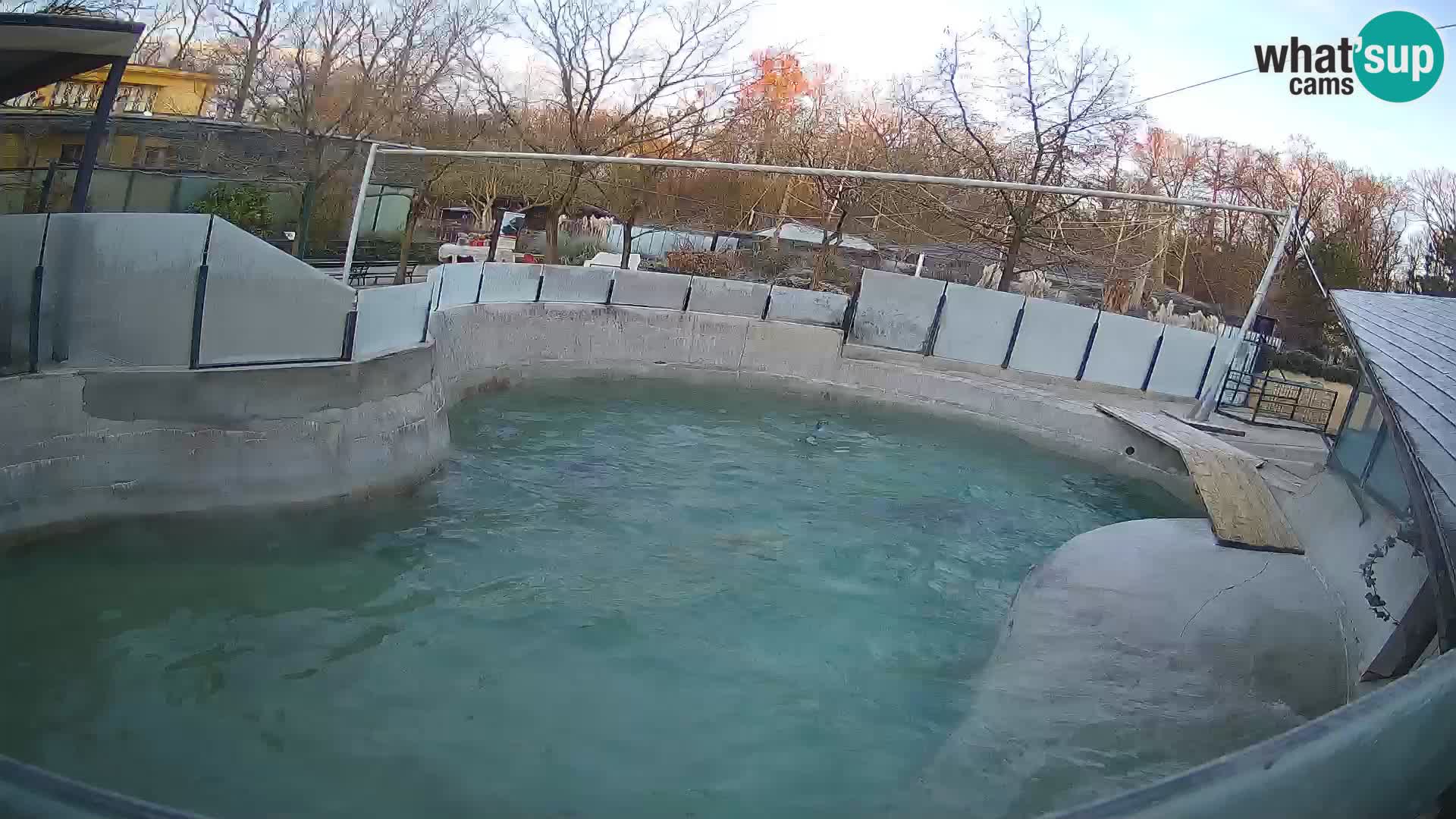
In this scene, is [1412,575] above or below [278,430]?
above

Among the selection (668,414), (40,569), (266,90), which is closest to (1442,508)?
(40,569)

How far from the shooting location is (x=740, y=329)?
2134 centimetres

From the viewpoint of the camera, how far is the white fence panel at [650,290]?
2106 centimetres

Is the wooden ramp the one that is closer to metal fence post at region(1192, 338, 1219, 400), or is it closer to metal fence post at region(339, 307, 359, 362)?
metal fence post at region(1192, 338, 1219, 400)

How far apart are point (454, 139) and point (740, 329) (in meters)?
12.3

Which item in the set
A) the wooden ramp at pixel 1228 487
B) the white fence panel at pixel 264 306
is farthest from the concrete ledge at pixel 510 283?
the wooden ramp at pixel 1228 487

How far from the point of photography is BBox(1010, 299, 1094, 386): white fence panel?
21203mm

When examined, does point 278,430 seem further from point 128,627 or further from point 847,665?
point 847,665

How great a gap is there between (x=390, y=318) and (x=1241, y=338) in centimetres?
1538

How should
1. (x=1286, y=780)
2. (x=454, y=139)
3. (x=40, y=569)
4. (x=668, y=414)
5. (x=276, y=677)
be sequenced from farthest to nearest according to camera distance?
(x=454, y=139) → (x=668, y=414) → (x=40, y=569) → (x=276, y=677) → (x=1286, y=780)

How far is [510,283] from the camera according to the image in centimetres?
1908

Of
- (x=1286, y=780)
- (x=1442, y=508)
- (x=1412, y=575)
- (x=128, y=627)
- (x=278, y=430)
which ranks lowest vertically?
(x=128, y=627)

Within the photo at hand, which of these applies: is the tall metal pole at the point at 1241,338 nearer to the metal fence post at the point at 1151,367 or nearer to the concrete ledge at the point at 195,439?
the metal fence post at the point at 1151,367

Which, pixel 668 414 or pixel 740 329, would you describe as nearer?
pixel 668 414
